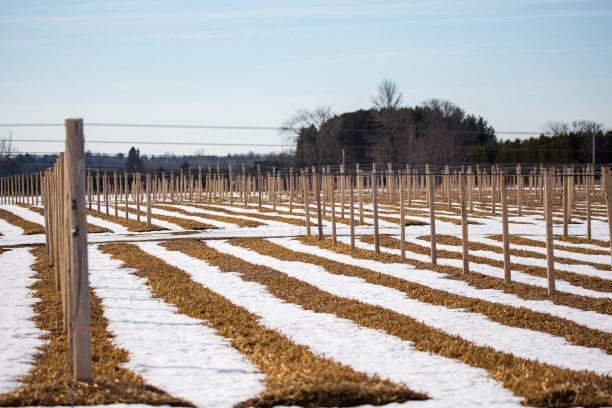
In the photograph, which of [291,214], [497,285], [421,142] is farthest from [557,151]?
[497,285]

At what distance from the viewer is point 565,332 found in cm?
962

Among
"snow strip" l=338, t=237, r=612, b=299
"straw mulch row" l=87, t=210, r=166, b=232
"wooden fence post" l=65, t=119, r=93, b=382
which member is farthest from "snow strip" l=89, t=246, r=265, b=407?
"straw mulch row" l=87, t=210, r=166, b=232

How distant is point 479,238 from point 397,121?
178 feet

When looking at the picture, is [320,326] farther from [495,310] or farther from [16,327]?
[16,327]

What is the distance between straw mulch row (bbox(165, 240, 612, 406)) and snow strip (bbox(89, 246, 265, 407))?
2400 millimetres

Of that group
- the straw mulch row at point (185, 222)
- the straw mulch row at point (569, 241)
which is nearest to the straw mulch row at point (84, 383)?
the straw mulch row at point (569, 241)

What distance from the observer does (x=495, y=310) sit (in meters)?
11.1

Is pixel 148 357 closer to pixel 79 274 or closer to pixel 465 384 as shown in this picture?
pixel 79 274

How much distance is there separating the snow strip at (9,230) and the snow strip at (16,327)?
1173cm

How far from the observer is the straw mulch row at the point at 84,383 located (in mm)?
6266

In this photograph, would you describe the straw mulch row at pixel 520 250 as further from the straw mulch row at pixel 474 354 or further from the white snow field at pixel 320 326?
the straw mulch row at pixel 474 354

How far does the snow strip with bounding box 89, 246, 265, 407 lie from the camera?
6805 mm

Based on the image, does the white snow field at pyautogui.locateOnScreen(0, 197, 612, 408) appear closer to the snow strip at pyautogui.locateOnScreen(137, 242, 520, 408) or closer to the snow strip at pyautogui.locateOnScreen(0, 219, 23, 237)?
the snow strip at pyautogui.locateOnScreen(137, 242, 520, 408)

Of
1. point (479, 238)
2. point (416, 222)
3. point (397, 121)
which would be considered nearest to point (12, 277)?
point (479, 238)
